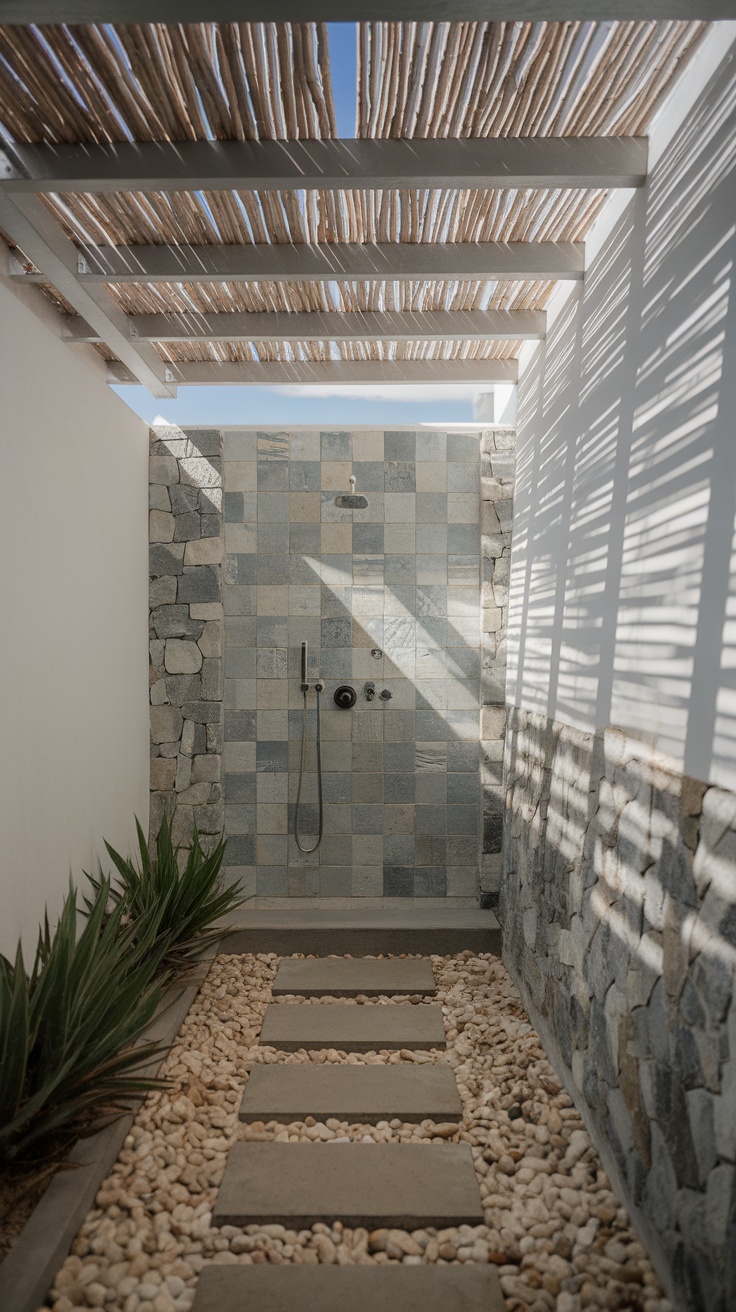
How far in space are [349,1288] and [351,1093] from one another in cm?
88

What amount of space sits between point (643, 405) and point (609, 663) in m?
0.70

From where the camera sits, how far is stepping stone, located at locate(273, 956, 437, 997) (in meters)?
3.77

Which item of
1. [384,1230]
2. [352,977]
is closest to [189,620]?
[352,977]

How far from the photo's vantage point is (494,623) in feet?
15.0

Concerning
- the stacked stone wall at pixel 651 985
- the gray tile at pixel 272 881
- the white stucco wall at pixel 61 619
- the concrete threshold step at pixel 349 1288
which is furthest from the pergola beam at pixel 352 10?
the gray tile at pixel 272 881

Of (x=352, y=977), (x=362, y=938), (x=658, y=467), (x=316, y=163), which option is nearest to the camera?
(x=658, y=467)

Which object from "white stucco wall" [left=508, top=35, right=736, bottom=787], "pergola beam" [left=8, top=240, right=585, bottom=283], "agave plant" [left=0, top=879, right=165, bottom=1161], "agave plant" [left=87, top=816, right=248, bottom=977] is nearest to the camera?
"white stucco wall" [left=508, top=35, right=736, bottom=787]

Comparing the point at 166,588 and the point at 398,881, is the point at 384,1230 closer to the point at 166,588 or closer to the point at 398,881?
the point at 398,881

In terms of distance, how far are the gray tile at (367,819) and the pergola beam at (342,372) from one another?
210 cm

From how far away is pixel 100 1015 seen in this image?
2424 millimetres

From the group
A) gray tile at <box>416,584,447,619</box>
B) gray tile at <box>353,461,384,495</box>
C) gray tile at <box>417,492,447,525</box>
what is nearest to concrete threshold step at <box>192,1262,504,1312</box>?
gray tile at <box>416,584,447,619</box>

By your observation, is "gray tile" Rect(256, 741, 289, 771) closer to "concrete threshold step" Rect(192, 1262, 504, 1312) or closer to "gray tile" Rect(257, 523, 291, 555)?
"gray tile" Rect(257, 523, 291, 555)

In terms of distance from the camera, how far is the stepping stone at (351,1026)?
10.8 feet

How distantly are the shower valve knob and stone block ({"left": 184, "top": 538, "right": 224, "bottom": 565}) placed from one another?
2.98 feet
